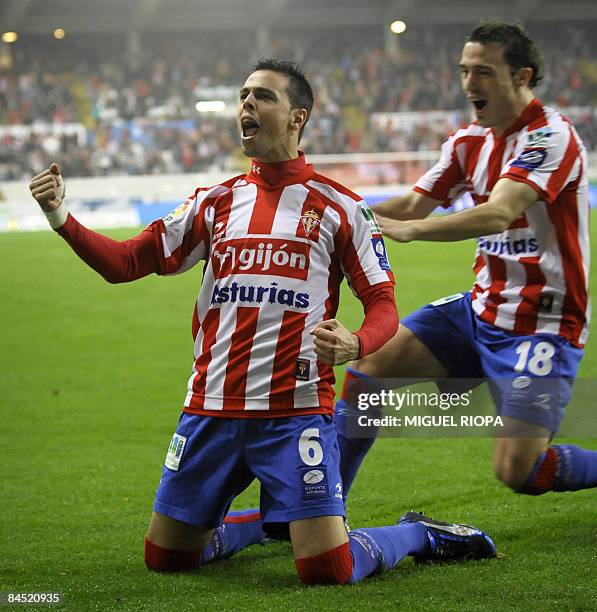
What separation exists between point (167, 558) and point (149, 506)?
3.25ft

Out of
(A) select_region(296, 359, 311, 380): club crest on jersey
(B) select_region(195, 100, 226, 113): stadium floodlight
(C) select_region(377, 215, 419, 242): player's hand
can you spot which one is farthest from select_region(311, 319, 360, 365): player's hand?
(B) select_region(195, 100, 226, 113): stadium floodlight

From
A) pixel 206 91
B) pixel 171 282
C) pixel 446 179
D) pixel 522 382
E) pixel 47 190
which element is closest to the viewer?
pixel 47 190

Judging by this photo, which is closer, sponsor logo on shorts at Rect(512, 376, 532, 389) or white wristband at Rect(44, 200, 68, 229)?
white wristband at Rect(44, 200, 68, 229)

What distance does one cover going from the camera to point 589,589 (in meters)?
3.14

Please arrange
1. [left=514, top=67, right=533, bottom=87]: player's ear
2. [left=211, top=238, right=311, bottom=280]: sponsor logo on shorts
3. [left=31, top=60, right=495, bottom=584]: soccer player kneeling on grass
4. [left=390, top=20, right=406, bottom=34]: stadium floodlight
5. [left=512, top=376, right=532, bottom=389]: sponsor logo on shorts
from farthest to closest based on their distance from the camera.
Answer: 1. [left=390, top=20, right=406, bottom=34]: stadium floodlight
2. [left=514, top=67, right=533, bottom=87]: player's ear
3. [left=512, top=376, right=532, bottom=389]: sponsor logo on shorts
4. [left=211, top=238, right=311, bottom=280]: sponsor logo on shorts
5. [left=31, top=60, right=495, bottom=584]: soccer player kneeling on grass

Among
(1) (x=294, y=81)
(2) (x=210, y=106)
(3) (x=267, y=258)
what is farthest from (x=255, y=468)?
(2) (x=210, y=106)

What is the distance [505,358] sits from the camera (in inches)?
154

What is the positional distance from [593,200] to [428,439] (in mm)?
16105

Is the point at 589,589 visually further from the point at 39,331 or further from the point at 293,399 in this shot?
the point at 39,331

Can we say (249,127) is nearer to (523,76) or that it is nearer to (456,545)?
(523,76)

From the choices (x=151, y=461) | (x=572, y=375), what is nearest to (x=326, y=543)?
(x=572, y=375)

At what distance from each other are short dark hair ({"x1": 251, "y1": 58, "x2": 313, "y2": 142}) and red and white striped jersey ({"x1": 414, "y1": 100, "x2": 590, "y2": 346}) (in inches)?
32.3

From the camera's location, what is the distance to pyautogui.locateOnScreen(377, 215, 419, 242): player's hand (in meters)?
3.41

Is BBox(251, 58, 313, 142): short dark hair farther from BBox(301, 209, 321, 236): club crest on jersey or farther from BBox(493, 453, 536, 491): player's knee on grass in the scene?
BBox(493, 453, 536, 491): player's knee on grass
